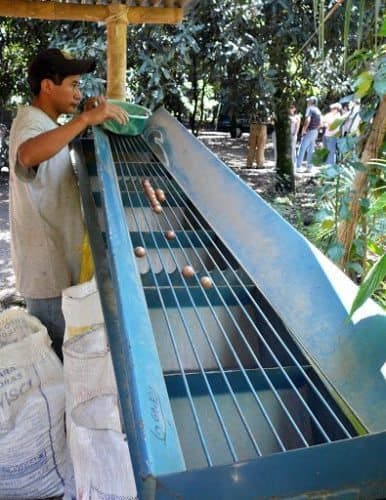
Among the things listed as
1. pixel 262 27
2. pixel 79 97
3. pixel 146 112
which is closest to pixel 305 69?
pixel 262 27

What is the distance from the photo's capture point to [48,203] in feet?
7.10

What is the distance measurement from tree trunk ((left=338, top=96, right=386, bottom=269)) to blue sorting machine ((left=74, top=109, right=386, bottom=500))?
100 cm

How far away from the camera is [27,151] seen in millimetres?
1951

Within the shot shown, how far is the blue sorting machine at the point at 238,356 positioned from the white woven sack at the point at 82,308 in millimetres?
204

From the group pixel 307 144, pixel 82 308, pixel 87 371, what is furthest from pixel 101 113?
pixel 307 144

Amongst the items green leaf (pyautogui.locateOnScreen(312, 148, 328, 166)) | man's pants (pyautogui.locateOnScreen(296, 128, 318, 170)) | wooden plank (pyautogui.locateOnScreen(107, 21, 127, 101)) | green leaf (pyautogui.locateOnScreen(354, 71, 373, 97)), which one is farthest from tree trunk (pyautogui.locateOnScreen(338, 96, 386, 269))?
man's pants (pyautogui.locateOnScreen(296, 128, 318, 170))

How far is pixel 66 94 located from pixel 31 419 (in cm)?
130

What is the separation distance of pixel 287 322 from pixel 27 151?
Answer: 1.18 m

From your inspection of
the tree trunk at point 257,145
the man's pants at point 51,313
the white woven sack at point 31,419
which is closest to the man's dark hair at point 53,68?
the man's pants at point 51,313

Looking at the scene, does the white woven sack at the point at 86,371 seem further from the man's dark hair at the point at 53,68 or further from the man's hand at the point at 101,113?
the man's dark hair at the point at 53,68

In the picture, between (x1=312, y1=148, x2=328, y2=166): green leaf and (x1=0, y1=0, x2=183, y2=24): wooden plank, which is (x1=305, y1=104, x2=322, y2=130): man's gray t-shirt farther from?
(x1=312, y1=148, x2=328, y2=166): green leaf

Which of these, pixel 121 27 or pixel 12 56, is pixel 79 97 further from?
pixel 12 56

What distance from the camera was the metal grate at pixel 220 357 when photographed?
3.52 ft

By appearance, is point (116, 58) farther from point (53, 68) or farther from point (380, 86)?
point (380, 86)
